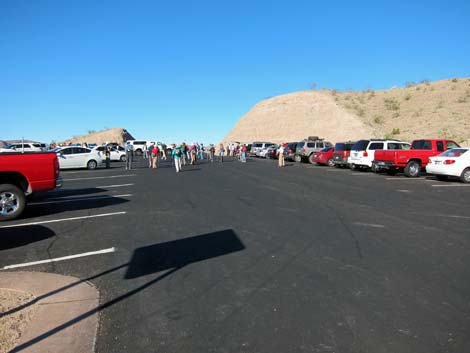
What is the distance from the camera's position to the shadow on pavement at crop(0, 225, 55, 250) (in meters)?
7.15

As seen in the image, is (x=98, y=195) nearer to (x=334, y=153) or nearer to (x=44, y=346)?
(x=44, y=346)

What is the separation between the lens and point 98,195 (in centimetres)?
1343

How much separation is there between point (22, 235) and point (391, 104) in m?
67.6

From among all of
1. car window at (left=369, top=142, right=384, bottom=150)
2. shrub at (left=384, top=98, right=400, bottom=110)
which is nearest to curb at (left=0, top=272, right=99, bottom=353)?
car window at (left=369, top=142, right=384, bottom=150)

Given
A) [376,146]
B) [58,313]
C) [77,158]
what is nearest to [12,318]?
[58,313]

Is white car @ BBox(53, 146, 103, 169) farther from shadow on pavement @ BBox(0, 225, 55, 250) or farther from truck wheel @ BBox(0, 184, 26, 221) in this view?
shadow on pavement @ BBox(0, 225, 55, 250)

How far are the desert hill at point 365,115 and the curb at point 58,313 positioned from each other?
43.4 metres

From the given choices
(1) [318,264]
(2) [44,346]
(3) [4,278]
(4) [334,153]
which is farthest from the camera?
(4) [334,153]

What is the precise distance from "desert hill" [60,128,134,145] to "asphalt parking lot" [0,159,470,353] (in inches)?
3638

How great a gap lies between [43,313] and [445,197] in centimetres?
1237

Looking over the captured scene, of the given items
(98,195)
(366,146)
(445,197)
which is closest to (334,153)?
(366,146)

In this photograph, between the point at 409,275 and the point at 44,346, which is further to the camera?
the point at 409,275

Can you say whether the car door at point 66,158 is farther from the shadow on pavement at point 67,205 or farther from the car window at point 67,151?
the shadow on pavement at point 67,205

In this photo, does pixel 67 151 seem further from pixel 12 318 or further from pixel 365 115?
pixel 365 115
